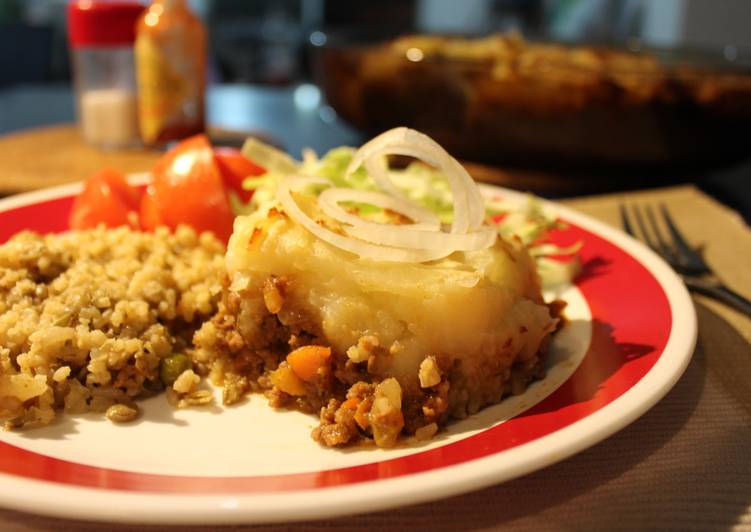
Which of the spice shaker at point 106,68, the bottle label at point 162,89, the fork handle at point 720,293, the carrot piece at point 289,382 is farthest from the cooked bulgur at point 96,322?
the spice shaker at point 106,68

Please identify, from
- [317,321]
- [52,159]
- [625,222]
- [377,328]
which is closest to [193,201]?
[317,321]

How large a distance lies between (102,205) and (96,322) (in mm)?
881

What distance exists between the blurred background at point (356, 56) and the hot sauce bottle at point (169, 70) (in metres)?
0.64

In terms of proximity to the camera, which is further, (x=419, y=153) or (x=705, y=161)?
(x=705, y=161)

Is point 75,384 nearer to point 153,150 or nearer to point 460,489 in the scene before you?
point 460,489

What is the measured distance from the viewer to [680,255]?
234 cm

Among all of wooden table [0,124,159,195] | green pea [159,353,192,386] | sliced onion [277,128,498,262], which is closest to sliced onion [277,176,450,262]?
sliced onion [277,128,498,262]

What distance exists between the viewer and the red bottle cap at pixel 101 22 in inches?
154

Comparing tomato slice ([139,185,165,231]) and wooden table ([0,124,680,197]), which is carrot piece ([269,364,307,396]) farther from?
wooden table ([0,124,680,197])

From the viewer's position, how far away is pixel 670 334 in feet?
5.15

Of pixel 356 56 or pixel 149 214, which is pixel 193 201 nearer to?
pixel 149 214

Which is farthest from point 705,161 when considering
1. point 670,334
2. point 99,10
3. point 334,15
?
point 334,15

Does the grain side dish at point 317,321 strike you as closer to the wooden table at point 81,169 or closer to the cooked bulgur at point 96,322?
the cooked bulgur at point 96,322

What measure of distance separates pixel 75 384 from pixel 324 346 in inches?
20.1
